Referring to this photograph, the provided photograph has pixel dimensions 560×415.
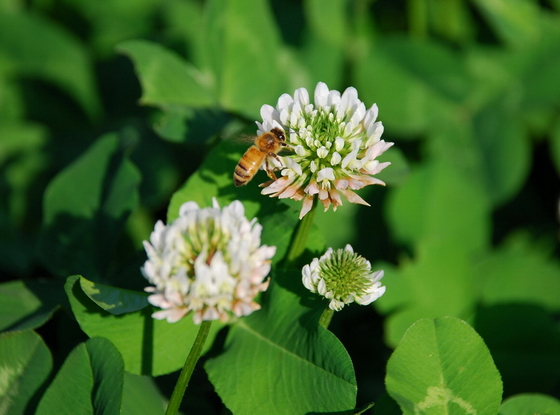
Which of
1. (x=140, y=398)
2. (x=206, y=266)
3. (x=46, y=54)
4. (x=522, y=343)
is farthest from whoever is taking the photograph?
(x=46, y=54)

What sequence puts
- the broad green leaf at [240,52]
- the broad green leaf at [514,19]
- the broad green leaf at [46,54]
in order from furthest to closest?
the broad green leaf at [46,54]
the broad green leaf at [514,19]
the broad green leaf at [240,52]

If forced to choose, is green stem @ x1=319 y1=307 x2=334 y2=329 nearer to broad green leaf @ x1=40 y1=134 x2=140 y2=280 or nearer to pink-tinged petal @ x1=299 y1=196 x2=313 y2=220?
pink-tinged petal @ x1=299 y1=196 x2=313 y2=220

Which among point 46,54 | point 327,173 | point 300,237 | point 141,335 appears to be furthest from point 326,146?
point 46,54

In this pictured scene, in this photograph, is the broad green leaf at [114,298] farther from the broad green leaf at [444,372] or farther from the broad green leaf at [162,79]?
the broad green leaf at [162,79]

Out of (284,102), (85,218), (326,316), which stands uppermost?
(284,102)

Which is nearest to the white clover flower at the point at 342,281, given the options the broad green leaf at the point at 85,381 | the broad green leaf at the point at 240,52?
the broad green leaf at the point at 85,381

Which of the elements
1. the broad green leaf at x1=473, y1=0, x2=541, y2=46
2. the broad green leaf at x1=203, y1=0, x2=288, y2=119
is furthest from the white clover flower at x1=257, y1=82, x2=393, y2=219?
the broad green leaf at x1=473, y1=0, x2=541, y2=46

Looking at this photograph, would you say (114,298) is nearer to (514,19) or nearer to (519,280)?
(519,280)

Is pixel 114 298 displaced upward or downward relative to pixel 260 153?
downward
